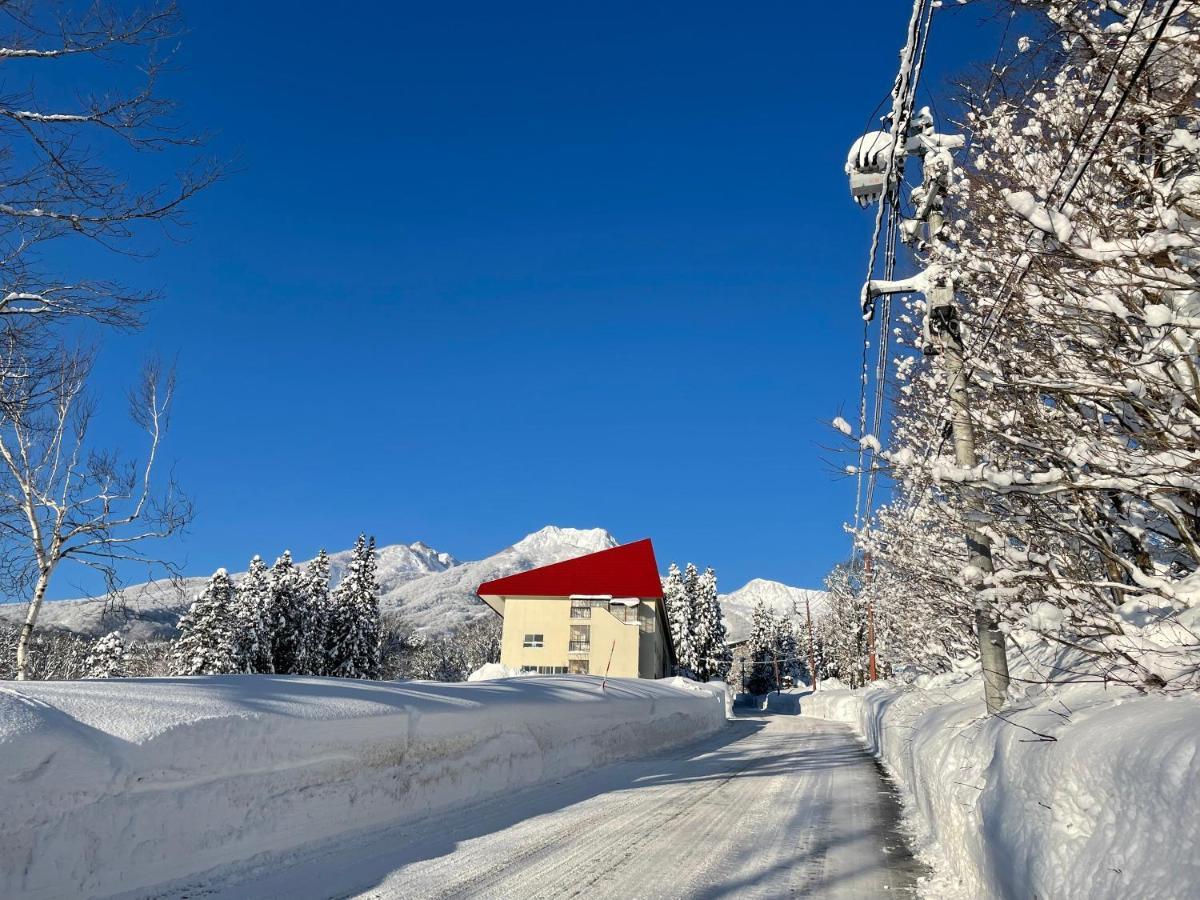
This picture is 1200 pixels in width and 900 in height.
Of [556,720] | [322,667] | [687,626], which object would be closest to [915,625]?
[556,720]

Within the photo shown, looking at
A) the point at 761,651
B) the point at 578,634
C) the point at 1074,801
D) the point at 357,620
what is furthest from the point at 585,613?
the point at 761,651

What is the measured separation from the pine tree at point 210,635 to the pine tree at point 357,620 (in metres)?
7.06

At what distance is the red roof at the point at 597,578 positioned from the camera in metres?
44.5

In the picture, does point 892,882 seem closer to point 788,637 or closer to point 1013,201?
point 1013,201

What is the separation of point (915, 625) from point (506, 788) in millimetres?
14352

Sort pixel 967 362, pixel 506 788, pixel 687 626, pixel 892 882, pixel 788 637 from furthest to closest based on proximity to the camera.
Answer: pixel 788 637, pixel 687 626, pixel 506 788, pixel 892 882, pixel 967 362

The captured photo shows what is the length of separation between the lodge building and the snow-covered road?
32304mm

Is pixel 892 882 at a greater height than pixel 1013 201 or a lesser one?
lesser

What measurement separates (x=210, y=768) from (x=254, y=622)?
4650 cm

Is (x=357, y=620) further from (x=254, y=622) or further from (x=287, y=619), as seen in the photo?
(x=254, y=622)

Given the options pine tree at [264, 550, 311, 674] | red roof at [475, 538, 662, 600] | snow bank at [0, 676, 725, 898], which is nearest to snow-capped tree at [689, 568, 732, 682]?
red roof at [475, 538, 662, 600]

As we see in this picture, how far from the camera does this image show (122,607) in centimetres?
1529

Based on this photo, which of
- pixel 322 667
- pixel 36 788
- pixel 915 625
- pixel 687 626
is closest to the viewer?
pixel 36 788

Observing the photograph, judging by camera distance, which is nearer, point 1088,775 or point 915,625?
point 1088,775
